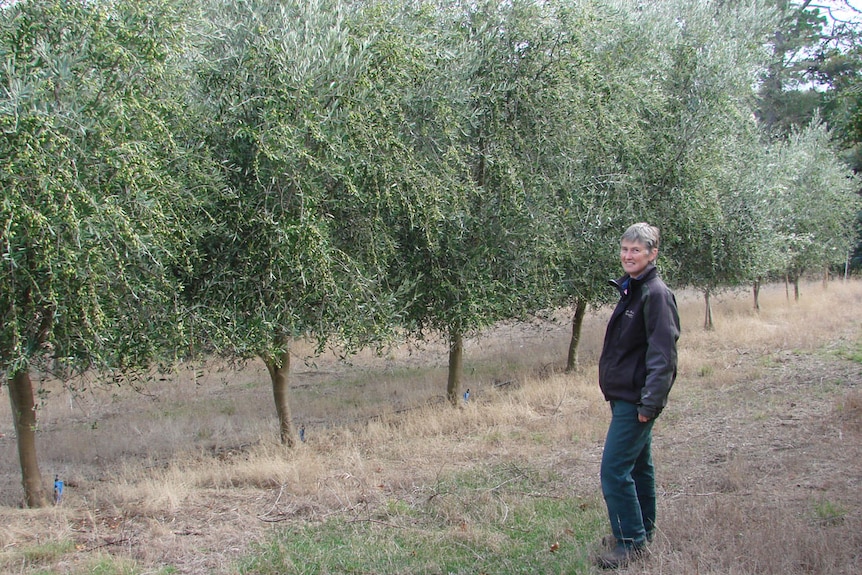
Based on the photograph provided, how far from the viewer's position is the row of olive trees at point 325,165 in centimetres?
687

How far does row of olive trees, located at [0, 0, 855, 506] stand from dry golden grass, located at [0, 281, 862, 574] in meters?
1.16

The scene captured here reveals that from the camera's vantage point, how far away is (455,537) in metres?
5.42

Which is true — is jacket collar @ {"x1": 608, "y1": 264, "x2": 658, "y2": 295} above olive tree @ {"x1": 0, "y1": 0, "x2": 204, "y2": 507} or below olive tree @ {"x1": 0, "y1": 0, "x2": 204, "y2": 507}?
below

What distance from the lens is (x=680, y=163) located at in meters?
13.9

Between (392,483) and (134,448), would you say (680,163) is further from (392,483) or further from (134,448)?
(134,448)

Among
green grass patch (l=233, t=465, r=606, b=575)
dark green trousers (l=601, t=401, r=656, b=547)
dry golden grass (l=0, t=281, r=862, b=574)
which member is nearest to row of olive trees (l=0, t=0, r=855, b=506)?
dry golden grass (l=0, t=281, r=862, b=574)

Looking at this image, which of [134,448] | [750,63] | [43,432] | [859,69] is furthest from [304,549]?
[750,63]

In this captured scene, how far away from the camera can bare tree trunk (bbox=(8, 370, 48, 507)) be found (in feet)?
26.5

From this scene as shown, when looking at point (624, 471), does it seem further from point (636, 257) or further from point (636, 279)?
point (636, 257)

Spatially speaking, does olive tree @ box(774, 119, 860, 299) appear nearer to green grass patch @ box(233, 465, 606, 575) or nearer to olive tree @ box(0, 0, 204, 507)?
green grass patch @ box(233, 465, 606, 575)

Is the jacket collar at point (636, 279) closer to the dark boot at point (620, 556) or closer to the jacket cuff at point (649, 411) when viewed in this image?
the jacket cuff at point (649, 411)

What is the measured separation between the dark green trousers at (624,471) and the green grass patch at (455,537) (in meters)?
0.36

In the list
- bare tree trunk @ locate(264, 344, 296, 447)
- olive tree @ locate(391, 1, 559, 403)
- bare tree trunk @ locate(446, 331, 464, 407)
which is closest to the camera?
olive tree @ locate(391, 1, 559, 403)

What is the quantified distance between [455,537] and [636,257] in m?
2.44
